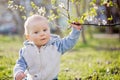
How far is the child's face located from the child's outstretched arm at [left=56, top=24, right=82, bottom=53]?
208 millimetres

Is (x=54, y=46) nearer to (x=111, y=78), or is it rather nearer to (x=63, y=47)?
(x=63, y=47)

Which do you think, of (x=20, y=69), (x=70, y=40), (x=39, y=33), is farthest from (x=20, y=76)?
(x=70, y=40)

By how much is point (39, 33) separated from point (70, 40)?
42cm

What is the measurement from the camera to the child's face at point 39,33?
4.87 metres

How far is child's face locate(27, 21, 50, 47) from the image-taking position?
487 centimetres

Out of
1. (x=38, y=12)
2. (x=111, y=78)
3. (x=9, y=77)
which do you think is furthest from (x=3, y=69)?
(x=111, y=78)

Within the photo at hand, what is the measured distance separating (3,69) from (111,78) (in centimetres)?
234

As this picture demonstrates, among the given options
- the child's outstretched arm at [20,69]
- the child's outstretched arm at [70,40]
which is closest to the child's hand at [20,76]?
the child's outstretched arm at [20,69]

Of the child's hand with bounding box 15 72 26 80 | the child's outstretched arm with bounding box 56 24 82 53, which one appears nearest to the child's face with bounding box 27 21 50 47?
the child's outstretched arm with bounding box 56 24 82 53

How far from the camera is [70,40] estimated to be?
4.97 m

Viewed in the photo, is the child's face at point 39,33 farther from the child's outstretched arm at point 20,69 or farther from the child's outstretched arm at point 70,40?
the child's outstretched arm at point 20,69

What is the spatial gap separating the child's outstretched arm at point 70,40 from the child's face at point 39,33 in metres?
0.21

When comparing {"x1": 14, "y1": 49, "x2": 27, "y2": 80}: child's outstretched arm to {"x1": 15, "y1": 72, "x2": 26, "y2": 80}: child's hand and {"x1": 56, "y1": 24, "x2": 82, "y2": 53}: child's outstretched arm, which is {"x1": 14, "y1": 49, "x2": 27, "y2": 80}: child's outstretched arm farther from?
{"x1": 56, "y1": 24, "x2": 82, "y2": 53}: child's outstretched arm

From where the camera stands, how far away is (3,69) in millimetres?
7363
